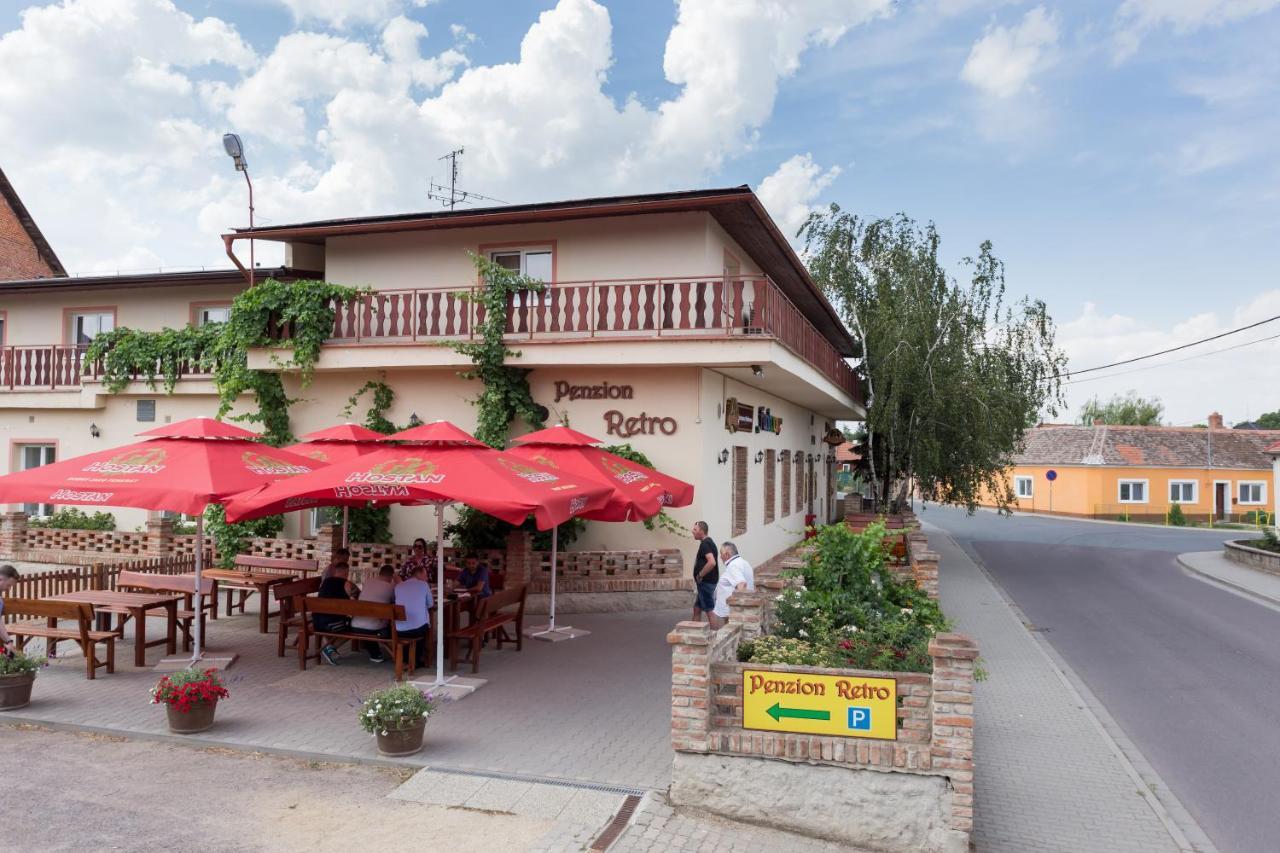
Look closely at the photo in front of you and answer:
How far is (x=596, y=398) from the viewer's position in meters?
14.6

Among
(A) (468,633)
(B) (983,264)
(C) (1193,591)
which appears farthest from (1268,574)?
(A) (468,633)

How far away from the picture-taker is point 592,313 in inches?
547

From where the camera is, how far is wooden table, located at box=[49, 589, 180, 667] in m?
9.75

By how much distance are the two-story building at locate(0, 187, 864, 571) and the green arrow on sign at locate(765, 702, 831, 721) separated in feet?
25.1

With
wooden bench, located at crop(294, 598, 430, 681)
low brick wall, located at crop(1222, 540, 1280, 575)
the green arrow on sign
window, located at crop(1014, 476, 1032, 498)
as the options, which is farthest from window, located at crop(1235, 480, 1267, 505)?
the green arrow on sign

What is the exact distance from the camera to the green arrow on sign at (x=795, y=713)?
18.6 ft

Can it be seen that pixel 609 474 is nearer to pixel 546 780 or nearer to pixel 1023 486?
pixel 546 780

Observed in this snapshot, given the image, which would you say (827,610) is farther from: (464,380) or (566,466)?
(464,380)

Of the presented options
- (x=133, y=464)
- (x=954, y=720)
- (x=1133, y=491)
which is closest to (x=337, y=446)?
(x=133, y=464)

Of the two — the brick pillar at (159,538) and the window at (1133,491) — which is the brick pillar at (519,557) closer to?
the brick pillar at (159,538)

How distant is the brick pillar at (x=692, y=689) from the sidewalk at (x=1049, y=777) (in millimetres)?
2115

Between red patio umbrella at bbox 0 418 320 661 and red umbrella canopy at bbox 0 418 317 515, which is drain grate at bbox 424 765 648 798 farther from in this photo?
red patio umbrella at bbox 0 418 320 661

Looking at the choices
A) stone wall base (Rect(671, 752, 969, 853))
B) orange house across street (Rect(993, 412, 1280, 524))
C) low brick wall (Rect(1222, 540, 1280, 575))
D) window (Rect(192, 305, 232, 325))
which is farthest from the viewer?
orange house across street (Rect(993, 412, 1280, 524))

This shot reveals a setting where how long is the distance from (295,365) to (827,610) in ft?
37.7
